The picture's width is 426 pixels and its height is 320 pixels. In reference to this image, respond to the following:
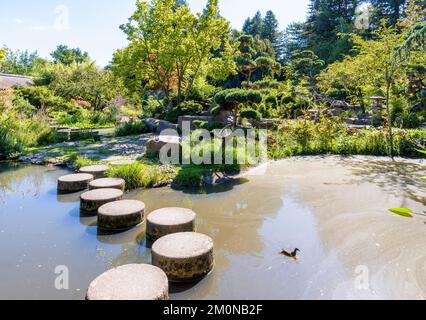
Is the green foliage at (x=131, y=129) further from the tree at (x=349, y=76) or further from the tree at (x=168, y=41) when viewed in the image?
the tree at (x=349, y=76)

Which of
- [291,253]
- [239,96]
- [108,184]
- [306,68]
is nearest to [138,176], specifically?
[108,184]

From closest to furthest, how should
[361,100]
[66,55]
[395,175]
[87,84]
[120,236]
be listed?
[120,236], [395,175], [361,100], [87,84], [66,55]

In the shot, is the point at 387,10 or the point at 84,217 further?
the point at 387,10

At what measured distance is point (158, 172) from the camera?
22.2 ft

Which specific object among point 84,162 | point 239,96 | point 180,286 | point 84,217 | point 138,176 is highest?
point 239,96

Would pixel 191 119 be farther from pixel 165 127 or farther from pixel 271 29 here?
pixel 271 29

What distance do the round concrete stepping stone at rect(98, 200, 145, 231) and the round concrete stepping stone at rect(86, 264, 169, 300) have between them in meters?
1.48

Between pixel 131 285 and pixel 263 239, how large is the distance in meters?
2.00

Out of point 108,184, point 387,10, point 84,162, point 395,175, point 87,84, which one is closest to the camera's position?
point 108,184

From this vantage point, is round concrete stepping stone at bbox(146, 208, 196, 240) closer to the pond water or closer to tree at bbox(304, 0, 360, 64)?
the pond water

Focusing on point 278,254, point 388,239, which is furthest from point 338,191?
point 278,254

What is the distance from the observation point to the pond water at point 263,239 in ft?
9.47

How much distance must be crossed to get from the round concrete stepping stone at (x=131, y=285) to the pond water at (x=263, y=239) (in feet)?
1.20

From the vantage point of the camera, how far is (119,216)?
4176 mm
